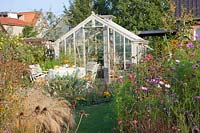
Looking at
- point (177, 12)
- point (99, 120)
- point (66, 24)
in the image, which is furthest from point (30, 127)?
point (66, 24)

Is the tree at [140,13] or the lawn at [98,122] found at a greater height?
the tree at [140,13]

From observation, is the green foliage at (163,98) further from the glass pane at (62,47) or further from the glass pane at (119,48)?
the glass pane at (62,47)

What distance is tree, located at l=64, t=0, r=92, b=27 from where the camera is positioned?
131 ft

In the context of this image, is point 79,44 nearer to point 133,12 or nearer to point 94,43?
point 94,43

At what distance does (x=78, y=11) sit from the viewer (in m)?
40.2

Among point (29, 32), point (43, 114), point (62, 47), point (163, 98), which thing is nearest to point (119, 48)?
point (62, 47)

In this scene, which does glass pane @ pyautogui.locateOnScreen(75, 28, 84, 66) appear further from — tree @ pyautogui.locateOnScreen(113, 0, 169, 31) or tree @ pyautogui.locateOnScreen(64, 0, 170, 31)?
tree @ pyautogui.locateOnScreen(113, 0, 169, 31)

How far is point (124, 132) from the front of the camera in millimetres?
5383

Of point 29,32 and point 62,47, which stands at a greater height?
point 29,32

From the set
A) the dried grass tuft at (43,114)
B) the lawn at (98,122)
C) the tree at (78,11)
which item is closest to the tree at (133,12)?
the tree at (78,11)

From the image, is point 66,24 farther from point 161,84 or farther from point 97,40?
point 161,84

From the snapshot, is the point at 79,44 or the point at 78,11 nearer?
the point at 79,44

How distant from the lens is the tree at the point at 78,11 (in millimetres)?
39812

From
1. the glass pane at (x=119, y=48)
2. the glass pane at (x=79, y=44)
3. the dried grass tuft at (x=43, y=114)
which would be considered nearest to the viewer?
the dried grass tuft at (x=43, y=114)
